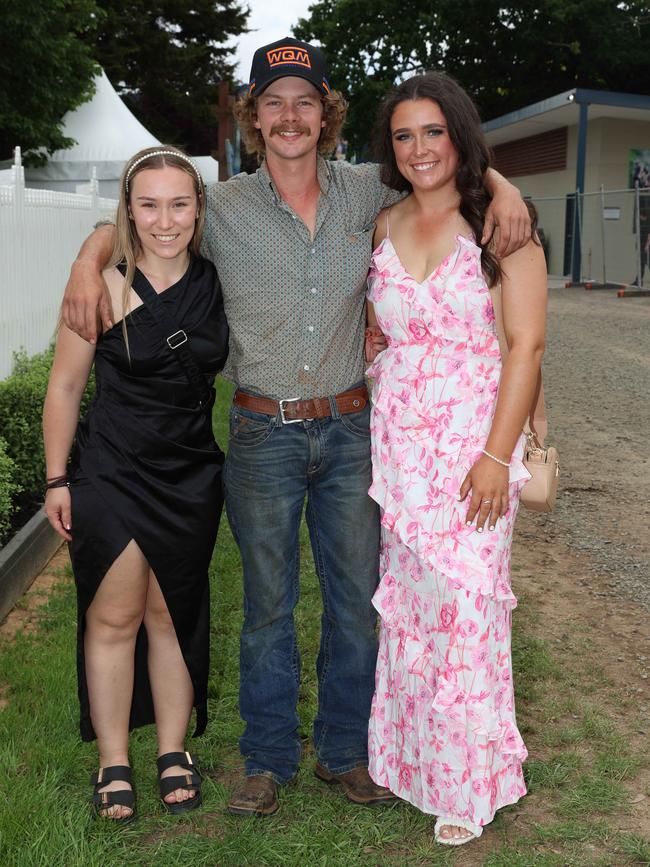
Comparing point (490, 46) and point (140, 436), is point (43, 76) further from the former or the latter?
point (490, 46)

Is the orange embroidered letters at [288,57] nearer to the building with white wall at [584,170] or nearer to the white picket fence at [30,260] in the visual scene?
the white picket fence at [30,260]

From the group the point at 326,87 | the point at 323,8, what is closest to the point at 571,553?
the point at 326,87

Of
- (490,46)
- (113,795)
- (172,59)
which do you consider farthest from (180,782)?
(490,46)

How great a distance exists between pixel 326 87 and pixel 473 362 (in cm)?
105

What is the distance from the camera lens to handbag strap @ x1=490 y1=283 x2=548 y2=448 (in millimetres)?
2982

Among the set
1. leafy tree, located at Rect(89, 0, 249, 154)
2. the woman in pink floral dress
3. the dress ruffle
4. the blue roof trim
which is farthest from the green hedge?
leafy tree, located at Rect(89, 0, 249, 154)

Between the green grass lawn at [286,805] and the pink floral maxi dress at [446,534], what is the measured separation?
0.19 m

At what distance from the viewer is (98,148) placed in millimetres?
19672

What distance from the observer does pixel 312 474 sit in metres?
3.24

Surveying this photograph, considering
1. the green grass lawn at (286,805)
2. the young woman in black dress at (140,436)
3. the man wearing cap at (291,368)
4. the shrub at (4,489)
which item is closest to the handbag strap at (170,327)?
the young woman in black dress at (140,436)

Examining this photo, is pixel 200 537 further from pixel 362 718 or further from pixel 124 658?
pixel 362 718

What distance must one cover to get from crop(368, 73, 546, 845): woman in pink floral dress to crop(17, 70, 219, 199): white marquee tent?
15811 millimetres

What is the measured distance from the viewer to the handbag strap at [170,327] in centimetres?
302

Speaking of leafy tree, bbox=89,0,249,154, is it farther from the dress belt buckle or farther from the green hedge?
the dress belt buckle
